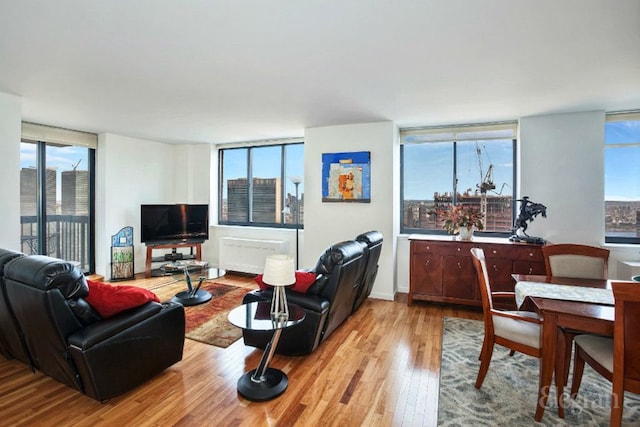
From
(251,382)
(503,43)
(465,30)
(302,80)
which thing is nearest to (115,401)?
(251,382)

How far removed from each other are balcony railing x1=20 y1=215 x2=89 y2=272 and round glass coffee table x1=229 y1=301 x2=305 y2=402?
14.7 ft

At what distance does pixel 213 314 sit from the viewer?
12.9ft

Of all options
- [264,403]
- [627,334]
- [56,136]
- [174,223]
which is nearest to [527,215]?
→ [627,334]

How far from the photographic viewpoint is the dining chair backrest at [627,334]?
64.4 inches

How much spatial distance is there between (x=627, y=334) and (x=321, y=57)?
2.58 meters

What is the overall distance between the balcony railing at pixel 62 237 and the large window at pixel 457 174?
215 inches

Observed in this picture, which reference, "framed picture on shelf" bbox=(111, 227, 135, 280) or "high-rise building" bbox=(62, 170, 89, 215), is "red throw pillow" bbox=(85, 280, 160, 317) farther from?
"high-rise building" bbox=(62, 170, 89, 215)

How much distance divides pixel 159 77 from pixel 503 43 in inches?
113

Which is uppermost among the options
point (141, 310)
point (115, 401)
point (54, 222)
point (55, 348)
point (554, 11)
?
point (554, 11)

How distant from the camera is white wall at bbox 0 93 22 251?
11.2 feet

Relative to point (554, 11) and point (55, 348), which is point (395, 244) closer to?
point (554, 11)

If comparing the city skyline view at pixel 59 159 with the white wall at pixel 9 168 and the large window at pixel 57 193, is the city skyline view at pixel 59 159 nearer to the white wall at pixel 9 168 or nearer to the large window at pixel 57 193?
the large window at pixel 57 193

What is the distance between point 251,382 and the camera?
2.43 metres

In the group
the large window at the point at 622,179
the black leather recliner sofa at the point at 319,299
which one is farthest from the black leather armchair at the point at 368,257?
the large window at the point at 622,179
